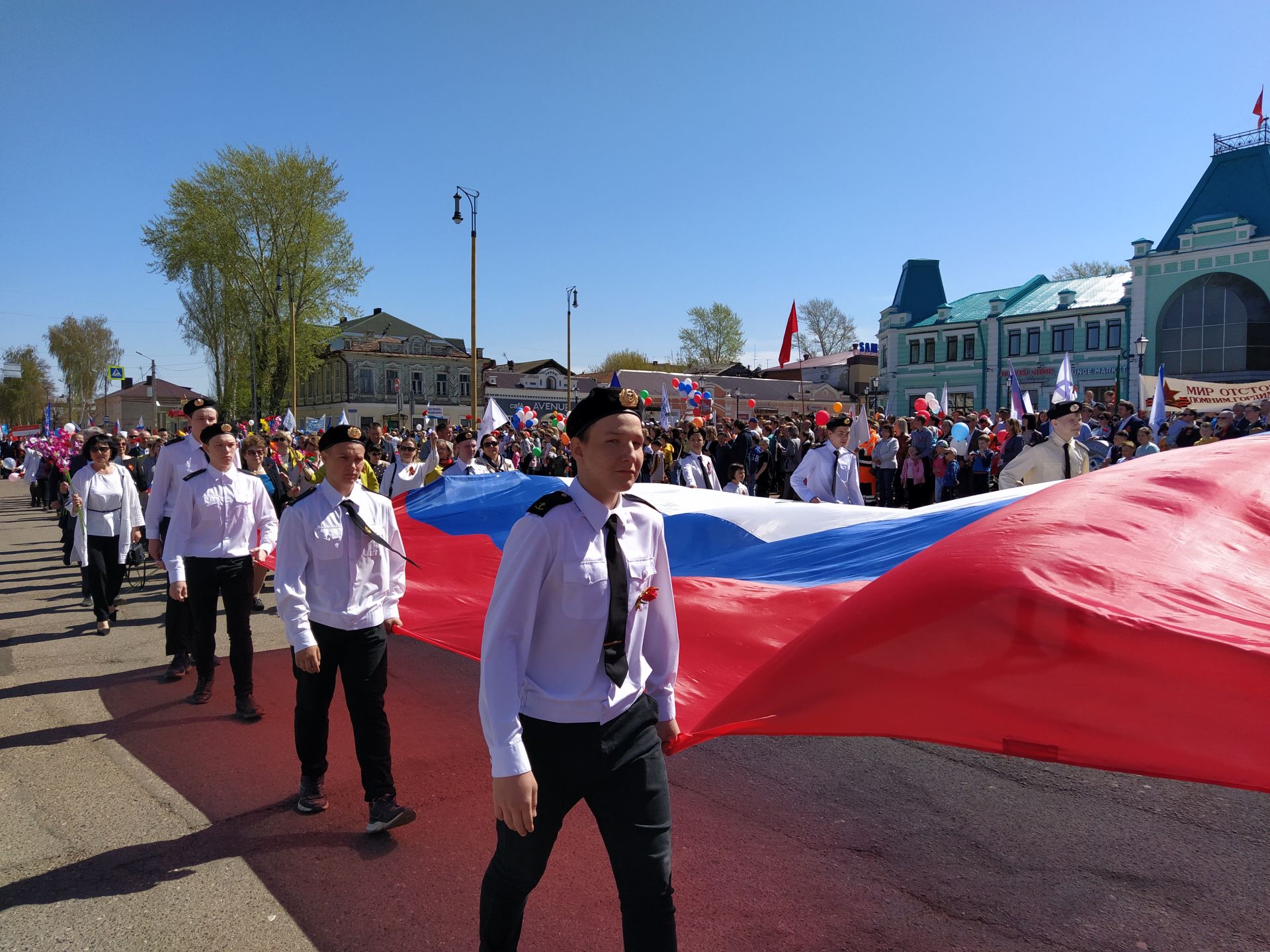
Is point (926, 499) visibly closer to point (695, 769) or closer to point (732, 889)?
point (695, 769)

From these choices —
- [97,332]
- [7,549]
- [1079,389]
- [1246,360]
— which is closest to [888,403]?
[1079,389]

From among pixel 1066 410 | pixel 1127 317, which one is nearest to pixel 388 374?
pixel 1127 317

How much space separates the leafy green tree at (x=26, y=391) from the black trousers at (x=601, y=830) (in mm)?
105903

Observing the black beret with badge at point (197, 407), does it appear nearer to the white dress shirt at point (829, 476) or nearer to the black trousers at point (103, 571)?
the black trousers at point (103, 571)

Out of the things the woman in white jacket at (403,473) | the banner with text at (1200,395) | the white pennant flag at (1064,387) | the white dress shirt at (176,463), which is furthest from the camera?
the banner with text at (1200,395)

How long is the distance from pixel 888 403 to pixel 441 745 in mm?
56073

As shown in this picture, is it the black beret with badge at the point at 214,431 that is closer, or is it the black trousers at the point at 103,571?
the black beret with badge at the point at 214,431

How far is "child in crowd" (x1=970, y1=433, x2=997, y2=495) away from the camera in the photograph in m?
16.1

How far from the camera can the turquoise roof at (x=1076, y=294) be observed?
5091cm

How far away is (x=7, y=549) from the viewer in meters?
16.1

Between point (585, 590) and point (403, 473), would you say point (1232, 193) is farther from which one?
point (585, 590)

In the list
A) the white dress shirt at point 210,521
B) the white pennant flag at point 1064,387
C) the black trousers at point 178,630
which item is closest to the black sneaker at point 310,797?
the white dress shirt at point 210,521

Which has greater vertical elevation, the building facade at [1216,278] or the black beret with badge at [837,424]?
the building facade at [1216,278]

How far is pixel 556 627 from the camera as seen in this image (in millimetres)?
2553
